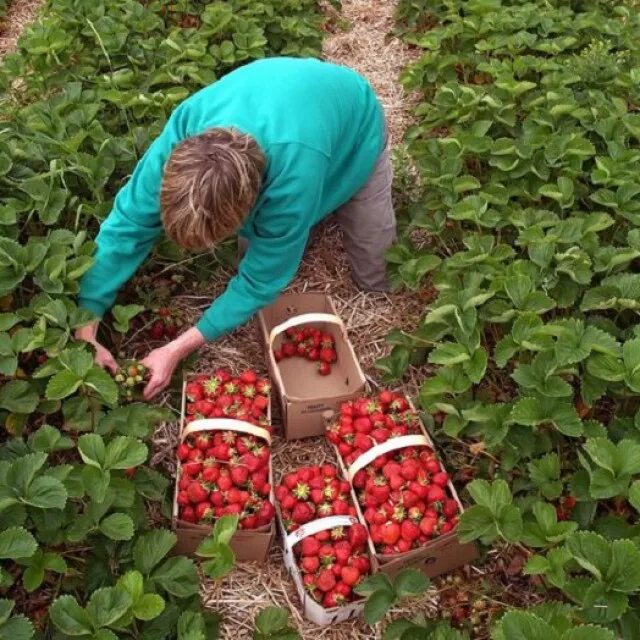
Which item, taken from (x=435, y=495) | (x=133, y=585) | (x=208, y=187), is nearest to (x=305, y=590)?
(x=435, y=495)

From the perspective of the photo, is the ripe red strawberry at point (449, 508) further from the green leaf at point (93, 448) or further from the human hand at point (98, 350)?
the human hand at point (98, 350)

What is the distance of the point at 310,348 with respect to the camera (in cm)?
352

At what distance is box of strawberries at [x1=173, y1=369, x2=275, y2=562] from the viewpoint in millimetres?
2609

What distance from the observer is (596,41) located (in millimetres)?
4426

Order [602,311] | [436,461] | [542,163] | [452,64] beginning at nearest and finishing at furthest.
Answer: [436,461] → [602,311] → [542,163] → [452,64]

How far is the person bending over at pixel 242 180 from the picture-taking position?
235 centimetres

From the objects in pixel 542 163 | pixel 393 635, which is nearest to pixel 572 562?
pixel 393 635

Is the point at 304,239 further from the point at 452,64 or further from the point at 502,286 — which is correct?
the point at 452,64

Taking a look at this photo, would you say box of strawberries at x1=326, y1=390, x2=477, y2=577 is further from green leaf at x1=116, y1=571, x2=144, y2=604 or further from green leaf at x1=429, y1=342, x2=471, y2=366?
green leaf at x1=116, y1=571, x2=144, y2=604

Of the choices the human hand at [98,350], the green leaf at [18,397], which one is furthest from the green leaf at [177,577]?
the human hand at [98,350]

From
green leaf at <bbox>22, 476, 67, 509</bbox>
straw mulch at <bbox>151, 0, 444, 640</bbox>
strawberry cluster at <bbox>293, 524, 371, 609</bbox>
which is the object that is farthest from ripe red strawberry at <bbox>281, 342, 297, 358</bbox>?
green leaf at <bbox>22, 476, 67, 509</bbox>

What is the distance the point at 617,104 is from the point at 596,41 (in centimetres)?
82

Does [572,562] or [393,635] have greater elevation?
[572,562]

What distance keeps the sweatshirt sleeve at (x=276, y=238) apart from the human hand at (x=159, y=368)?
158 millimetres
